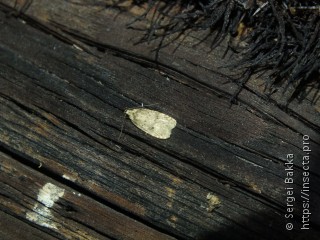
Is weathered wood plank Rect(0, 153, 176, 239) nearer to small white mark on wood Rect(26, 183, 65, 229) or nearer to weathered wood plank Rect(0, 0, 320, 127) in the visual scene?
small white mark on wood Rect(26, 183, 65, 229)

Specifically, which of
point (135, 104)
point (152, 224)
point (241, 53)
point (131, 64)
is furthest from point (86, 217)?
point (241, 53)

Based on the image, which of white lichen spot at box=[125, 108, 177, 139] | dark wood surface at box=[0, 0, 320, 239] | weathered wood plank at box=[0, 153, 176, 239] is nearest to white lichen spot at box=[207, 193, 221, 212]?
dark wood surface at box=[0, 0, 320, 239]

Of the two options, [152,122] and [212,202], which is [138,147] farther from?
[212,202]

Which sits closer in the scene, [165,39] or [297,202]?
[297,202]

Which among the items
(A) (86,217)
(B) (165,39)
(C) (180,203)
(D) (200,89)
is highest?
(B) (165,39)

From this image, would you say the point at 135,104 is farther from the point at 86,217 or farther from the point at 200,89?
the point at 86,217

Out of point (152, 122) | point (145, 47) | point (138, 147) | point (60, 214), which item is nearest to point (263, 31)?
point (145, 47)

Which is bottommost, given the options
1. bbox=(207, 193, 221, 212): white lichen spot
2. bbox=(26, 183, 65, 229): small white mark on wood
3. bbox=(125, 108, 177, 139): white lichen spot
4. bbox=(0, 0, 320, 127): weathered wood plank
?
bbox=(26, 183, 65, 229): small white mark on wood

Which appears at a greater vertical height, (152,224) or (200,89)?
(200,89)
